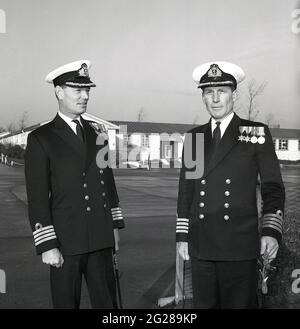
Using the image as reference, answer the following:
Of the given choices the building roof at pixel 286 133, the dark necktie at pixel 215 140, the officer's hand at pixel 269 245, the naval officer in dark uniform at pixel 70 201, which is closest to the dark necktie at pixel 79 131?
the naval officer in dark uniform at pixel 70 201

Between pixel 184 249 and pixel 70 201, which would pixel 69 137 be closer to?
pixel 70 201

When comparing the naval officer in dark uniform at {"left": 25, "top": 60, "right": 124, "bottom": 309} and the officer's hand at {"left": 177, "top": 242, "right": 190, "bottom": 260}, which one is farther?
the officer's hand at {"left": 177, "top": 242, "right": 190, "bottom": 260}

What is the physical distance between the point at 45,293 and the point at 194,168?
1804 mm

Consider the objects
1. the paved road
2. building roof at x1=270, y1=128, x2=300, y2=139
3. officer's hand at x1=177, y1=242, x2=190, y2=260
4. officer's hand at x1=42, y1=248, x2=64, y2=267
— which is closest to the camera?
officer's hand at x1=42, y1=248, x2=64, y2=267

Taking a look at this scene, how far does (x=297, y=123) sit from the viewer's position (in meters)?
A: 3.76

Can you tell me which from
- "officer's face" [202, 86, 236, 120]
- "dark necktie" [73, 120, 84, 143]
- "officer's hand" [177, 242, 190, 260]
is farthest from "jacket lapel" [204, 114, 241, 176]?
"dark necktie" [73, 120, 84, 143]

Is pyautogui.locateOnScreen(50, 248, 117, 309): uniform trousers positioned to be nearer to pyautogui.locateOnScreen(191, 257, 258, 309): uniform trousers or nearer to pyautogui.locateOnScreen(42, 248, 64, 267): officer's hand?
pyautogui.locateOnScreen(42, 248, 64, 267): officer's hand

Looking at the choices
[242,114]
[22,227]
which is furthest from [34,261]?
[242,114]

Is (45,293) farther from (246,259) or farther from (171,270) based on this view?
(246,259)

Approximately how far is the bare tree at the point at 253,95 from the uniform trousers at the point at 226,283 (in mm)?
1287

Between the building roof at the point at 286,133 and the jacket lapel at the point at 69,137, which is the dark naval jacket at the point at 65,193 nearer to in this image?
the jacket lapel at the point at 69,137

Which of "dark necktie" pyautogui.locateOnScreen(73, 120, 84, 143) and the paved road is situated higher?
"dark necktie" pyautogui.locateOnScreen(73, 120, 84, 143)

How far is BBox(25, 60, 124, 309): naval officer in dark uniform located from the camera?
279cm

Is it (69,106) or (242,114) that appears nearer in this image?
(69,106)
